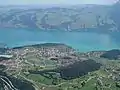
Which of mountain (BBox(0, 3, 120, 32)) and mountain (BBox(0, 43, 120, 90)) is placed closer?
mountain (BBox(0, 43, 120, 90))

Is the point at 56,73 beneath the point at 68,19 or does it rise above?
above

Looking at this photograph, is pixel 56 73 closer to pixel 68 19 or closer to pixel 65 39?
pixel 65 39

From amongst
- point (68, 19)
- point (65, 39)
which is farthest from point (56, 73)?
point (68, 19)

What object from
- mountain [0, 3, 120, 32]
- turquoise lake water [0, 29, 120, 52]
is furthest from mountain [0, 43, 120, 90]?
mountain [0, 3, 120, 32]

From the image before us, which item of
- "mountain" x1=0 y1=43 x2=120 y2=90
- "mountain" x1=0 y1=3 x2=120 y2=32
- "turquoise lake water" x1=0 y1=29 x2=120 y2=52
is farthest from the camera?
"mountain" x1=0 y1=3 x2=120 y2=32

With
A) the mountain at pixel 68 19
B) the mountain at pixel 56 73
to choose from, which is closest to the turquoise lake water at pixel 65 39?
the mountain at pixel 68 19

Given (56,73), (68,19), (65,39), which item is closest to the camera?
(56,73)

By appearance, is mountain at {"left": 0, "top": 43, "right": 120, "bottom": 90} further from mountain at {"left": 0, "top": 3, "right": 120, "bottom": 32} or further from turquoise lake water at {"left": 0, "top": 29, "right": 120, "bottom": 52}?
mountain at {"left": 0, "top": 3, "right": 120, "bottom": 32}

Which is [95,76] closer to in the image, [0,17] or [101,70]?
[101,70]
